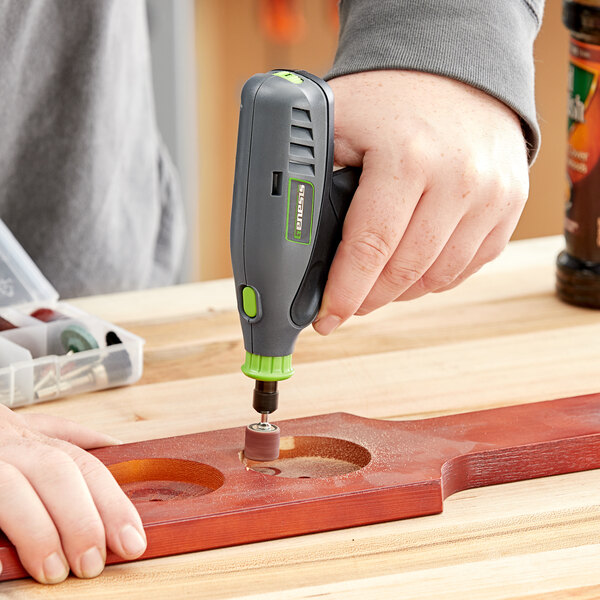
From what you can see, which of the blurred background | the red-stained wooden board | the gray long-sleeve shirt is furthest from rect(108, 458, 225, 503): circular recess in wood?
the blurred background

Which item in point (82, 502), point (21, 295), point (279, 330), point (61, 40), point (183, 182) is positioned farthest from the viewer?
point (183, 182)

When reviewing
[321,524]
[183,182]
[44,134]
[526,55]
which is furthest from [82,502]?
[183,182]

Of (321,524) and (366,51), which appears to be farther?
(366,51)

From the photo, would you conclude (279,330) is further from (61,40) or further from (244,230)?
(61,40)

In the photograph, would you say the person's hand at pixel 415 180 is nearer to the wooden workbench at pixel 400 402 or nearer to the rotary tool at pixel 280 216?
the rotary tool at pixel 280 216

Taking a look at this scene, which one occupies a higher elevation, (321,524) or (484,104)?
(484,104)

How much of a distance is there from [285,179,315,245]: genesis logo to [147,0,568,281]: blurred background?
1.92 metres

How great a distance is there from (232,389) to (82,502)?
349mm

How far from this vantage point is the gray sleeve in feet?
2.92

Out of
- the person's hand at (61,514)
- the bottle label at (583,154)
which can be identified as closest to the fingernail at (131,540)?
the person's hand at (61,514)

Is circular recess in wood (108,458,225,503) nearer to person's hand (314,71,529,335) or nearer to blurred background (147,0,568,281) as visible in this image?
person's hand (314,71,529,335)

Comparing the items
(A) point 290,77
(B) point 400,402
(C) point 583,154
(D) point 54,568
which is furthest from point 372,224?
(C) point 583,154

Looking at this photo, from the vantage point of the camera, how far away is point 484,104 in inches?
35.1

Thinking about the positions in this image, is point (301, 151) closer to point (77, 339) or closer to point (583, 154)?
point (77, 339)
